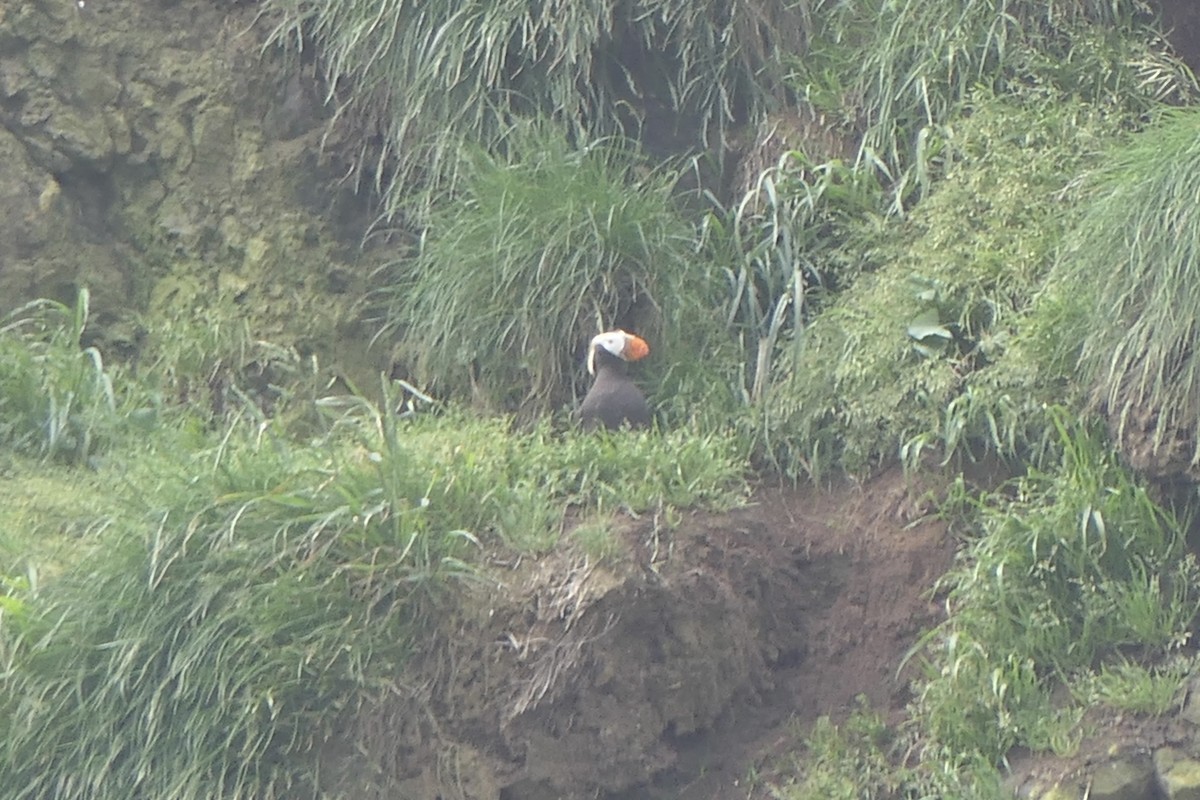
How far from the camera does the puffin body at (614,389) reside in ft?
18.8

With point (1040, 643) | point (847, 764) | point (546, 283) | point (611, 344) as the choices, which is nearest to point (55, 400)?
point (546, 283)

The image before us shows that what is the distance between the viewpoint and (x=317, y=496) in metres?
4.94

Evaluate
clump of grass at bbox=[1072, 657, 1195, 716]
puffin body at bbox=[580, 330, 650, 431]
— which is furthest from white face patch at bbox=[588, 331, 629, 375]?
clump of grass at bbox=[1072, 657, 1195, 716]

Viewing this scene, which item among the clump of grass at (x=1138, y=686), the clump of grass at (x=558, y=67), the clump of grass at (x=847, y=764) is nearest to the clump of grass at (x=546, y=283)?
the clump of grass at (x=558, y=67)

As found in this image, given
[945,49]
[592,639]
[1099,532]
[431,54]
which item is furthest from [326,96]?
[1099,532]

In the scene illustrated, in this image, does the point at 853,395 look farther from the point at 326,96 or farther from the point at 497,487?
the point at 326,96

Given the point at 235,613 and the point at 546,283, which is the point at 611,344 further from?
the point at 235,613

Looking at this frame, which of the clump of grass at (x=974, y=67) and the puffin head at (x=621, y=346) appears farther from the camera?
the clump of grass at (x=974, y=67)

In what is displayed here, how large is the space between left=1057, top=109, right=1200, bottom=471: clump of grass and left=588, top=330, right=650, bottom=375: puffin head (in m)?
1.31

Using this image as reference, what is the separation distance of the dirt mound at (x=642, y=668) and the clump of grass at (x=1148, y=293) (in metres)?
0.68

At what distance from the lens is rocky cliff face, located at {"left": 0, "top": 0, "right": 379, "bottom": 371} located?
671 cm

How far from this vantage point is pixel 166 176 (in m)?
7.01

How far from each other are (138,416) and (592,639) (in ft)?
6.20

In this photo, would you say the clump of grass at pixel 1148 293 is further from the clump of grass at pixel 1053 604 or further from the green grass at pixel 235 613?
the green grass at pixel 235 613
